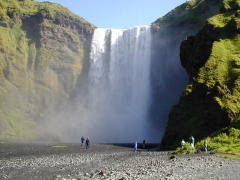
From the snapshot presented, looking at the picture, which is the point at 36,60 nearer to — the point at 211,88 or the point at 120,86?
the point at 120,86

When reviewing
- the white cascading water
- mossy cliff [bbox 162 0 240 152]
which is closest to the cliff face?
the white cascading water

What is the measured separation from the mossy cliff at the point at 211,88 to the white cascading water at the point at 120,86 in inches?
1549

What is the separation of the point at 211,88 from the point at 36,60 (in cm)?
8161

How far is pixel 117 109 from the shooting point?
107188 millimetres

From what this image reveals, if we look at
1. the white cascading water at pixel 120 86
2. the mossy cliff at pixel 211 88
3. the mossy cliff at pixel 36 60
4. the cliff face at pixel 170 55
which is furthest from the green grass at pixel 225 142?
the mossy cliff at pixel 36 60

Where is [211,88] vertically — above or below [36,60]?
below

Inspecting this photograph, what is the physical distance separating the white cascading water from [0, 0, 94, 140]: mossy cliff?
28.9ft

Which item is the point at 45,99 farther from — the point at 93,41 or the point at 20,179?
the point at 20,179

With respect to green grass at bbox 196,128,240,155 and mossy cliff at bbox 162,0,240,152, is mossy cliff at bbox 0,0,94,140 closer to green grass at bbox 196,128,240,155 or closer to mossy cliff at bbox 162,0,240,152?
mossy cliff at bbox 162,0,240,152

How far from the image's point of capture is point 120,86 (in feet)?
359

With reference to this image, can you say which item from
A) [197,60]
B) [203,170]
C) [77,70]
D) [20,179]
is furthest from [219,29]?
[77,70]

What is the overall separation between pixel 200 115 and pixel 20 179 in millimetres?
31755

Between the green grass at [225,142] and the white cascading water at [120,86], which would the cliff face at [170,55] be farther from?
the green grass at [225,142]

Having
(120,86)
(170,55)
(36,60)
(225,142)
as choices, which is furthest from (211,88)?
(36,60)
